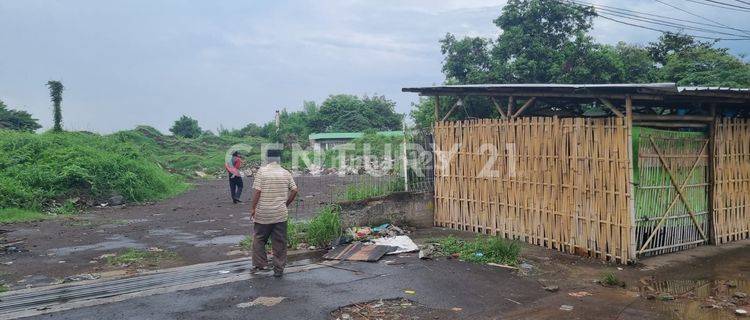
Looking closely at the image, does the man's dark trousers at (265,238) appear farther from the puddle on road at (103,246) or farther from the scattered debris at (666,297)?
the scattered debris at (666,297)

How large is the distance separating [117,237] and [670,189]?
980 cm

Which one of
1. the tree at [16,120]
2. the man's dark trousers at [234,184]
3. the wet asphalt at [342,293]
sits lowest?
the wet asphalt at [342,293]

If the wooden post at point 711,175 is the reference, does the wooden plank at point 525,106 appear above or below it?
above

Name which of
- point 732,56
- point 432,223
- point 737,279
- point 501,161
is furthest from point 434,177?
point 732,56

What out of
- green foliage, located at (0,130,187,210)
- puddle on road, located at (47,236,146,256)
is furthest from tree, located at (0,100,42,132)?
puddle on road, located at (47,236,146,256)

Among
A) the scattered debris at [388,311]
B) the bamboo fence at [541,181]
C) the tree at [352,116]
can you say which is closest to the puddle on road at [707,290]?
the bamboo fence at [541,181]

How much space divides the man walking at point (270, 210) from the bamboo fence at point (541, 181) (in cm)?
415

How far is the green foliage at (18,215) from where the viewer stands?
12469mm

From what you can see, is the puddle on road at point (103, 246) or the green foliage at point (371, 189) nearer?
the puddle on road at point (103, 246)

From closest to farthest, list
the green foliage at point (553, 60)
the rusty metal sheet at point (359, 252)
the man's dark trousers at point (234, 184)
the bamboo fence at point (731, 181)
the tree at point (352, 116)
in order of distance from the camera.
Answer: the rusty metal sheet at point (359, 252) → the bamboo fence at point (731, 181) → the man's dark trousers at point (234, 184) → the green foliage at point (553, 60) → the tree at point (352, 116)

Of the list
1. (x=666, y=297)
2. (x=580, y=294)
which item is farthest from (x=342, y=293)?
(x=666, y=297)

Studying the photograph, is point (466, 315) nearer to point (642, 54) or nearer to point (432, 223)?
point (432, 223)

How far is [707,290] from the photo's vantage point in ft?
21.3

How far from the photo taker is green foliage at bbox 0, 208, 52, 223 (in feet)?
40.9
